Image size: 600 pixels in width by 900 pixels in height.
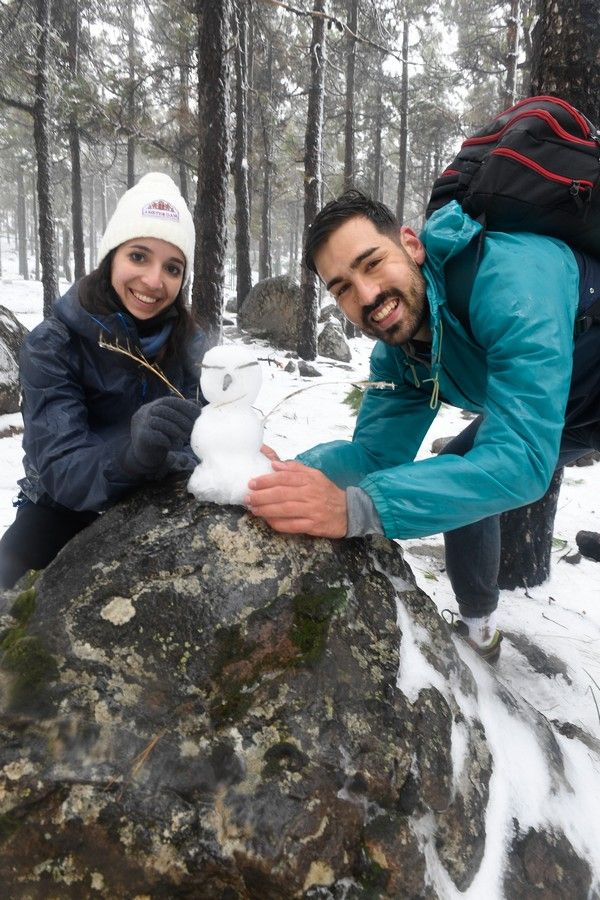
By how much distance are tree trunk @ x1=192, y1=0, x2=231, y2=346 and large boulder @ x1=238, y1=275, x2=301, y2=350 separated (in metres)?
5.87

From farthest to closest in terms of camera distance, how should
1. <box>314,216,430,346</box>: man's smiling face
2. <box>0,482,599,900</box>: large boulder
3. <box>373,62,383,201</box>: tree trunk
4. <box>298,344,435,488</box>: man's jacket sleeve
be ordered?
<box>373,62,383,201</box>: tree trunk < <box>298,344,435,488</box>: man's jacket sleeve < <box>314,216,430,346</box>: man's smiling face < <box>0,482,599,900</box>: large boulder

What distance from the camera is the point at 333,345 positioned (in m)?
13.5

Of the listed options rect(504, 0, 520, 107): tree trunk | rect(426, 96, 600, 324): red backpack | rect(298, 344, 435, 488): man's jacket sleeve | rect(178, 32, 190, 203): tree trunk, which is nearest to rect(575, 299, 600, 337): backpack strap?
rect(426, 96, 600, 324): red backpack

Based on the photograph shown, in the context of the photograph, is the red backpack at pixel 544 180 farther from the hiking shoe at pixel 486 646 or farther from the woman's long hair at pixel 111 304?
the hiking shoe at pixel 486 646

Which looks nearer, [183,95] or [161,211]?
[161,211]

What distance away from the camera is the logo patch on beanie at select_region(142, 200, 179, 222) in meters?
2.40

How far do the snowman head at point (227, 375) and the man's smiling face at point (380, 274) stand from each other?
0.69 metres

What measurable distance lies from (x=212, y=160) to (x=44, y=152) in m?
5.70

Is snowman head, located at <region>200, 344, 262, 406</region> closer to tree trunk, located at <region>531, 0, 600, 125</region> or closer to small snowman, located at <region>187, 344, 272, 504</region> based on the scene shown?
small snowman, located at <region>187, 344, 272, 504</region>

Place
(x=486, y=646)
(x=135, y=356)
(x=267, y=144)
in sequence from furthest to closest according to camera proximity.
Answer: (x=267, y=144), (x=486, y=646), (x=135, y=356)

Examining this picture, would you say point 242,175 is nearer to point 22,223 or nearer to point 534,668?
point 534,668

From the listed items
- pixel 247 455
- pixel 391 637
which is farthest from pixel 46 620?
pixel 391 637

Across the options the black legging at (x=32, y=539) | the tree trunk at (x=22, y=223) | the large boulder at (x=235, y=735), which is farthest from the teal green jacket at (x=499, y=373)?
the tree trunk at (x=22, y=223)

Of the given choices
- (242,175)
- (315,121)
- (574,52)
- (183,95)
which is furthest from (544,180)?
(242,175)
